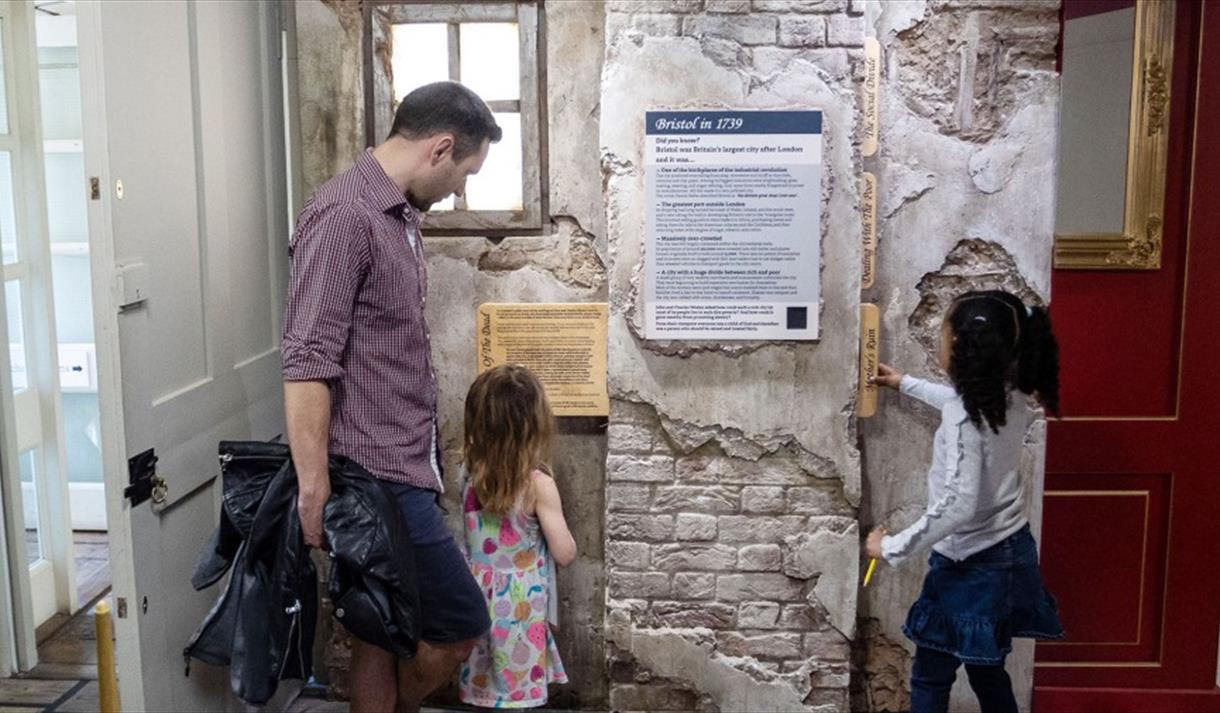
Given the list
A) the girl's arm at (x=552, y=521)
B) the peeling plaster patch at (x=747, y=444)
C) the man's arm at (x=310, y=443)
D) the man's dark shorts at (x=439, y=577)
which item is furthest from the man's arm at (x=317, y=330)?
the peeling plaster patch at (x=747, y=444)

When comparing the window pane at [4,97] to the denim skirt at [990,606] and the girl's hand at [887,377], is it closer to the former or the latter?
the girl's hand at [887,377]

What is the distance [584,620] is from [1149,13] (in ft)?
7.52

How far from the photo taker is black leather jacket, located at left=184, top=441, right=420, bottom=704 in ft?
7.54

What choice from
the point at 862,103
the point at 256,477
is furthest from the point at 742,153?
the point at 256,477

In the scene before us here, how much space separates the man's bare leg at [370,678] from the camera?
2.57 meters

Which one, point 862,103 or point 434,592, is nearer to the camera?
point 434,592

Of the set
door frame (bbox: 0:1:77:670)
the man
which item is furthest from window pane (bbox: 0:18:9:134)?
the man

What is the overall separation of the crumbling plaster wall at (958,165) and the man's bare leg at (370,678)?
147 centimetres

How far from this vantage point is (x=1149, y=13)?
9.70 feet

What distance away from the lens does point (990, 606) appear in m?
2.58

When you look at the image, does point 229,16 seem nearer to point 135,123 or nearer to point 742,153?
point 135,123

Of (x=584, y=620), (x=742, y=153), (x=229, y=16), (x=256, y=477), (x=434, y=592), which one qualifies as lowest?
(x=584, y=620)

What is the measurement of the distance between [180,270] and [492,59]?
1017 mm

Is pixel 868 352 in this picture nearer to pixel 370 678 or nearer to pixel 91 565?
pixel 370 678
